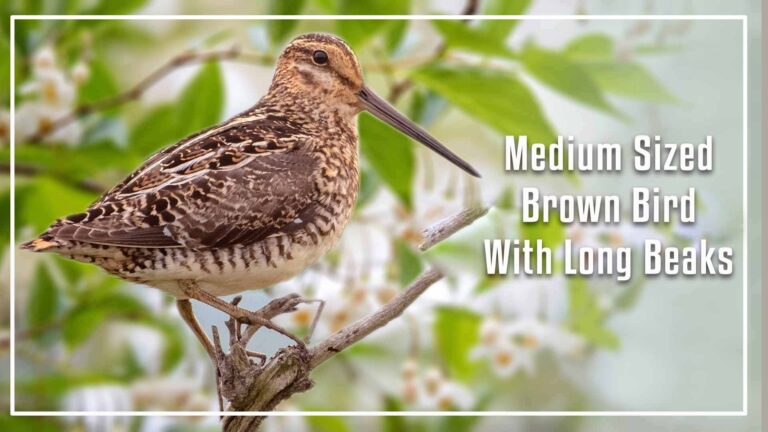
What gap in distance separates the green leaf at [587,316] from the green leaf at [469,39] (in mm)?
349

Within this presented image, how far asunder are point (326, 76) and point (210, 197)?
0.23 metres

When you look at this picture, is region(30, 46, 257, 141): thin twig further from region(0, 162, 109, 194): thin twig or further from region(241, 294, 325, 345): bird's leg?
region(241, 294, 325, 345): bird's leg

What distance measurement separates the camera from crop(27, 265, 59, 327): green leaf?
156 centimetres

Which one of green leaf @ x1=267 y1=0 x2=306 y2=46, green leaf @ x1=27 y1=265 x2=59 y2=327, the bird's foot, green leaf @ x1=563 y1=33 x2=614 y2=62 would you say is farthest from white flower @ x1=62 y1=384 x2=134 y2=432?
green leaf @ x1=563 y1=33 x2=614 y2=62

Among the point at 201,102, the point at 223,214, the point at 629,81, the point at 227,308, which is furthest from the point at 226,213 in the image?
the point at 629,81

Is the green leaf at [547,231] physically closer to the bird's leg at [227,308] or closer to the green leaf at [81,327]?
the bird's leg at [227,308]

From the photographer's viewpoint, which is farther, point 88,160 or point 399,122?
point 88,160

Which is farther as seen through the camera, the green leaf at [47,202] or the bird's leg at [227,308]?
the green leaf at [47,202]

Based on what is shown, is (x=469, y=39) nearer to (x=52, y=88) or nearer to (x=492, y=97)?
(x=492, y=97)

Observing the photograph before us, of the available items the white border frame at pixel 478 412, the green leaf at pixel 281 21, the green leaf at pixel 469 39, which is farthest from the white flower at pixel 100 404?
the green leaf at pixel 469 39

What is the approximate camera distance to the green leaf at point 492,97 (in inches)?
58.1

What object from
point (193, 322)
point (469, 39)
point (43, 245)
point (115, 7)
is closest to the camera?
point (43, 245)

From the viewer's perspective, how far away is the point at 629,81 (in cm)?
155

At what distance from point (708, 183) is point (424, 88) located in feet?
1.43
